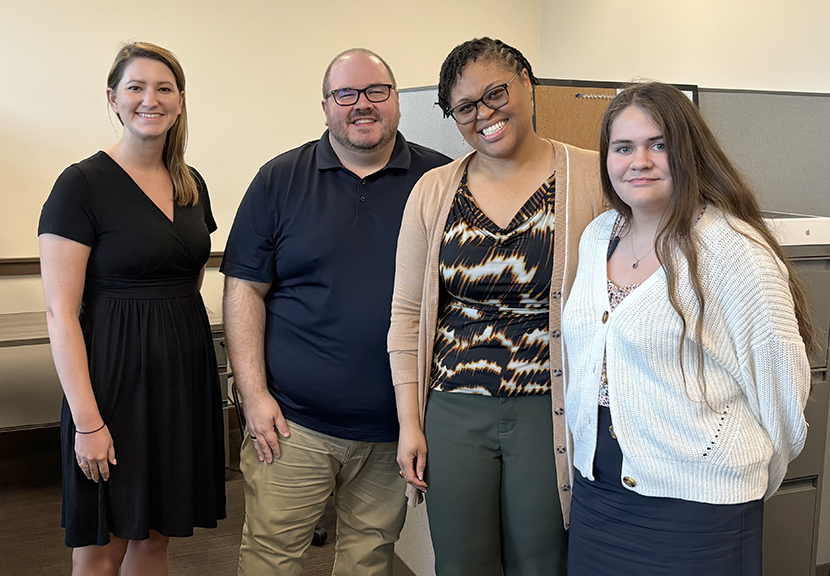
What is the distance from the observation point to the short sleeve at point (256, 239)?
166 cm

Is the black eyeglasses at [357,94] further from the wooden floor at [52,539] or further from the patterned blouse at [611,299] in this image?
the wooden floor at [52,539]

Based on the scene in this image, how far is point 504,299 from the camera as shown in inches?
55.1

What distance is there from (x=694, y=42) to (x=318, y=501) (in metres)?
2.66

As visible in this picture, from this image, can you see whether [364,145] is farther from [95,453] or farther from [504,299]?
[95,453]

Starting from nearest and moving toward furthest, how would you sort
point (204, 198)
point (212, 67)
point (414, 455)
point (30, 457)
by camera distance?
1. point (414, 455)
2. point (204, 198)
3. point (30, 457)
4. point (212, 67)

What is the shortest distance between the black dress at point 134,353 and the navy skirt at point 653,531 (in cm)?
95

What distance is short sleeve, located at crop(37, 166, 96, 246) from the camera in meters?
1.59

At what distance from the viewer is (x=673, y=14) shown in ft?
11.3

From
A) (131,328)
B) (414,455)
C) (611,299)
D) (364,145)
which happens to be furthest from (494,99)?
(131,328)

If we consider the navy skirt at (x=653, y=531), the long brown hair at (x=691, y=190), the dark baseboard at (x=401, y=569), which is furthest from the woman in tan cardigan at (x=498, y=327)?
the dark baseboard at (x=401, y=569)

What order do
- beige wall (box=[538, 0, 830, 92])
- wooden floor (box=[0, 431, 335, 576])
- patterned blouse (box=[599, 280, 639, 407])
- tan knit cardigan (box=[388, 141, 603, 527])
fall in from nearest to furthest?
patterned blouse (box=[599, 280, 639, 407]), tan knit cardigan (box=[388, 141, 603, 527]), wooden floor (box=[0, 431, 335, 576]), beige wall (box=[538, 0, 830, 92])

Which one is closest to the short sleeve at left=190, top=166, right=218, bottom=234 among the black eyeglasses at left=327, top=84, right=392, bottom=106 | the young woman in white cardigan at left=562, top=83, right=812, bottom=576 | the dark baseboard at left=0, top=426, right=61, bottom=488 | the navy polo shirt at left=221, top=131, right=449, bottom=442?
the navy polo shirt at left=221, top=131, right=449, bottom=442

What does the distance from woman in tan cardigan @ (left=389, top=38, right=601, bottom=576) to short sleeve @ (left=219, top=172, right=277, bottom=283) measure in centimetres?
37

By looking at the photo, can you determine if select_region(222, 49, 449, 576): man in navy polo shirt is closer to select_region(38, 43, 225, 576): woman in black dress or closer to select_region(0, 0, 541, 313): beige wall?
select_region(38, 43, 225, 576): woman in black dress
